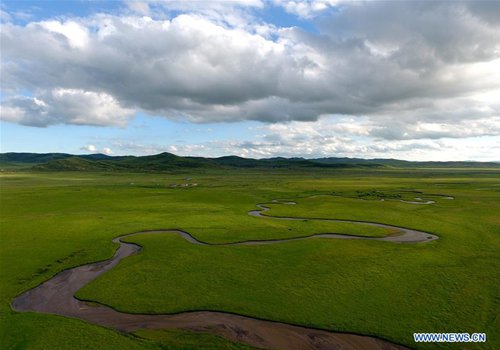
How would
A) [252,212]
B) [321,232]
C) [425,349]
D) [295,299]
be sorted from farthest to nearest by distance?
[252,212] → [321,232] → [295,299] → [425,349]

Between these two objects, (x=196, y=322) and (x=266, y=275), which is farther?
(x=266, y=275)

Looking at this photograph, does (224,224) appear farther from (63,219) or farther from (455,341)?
(455,341)

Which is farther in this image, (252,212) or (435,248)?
(252,212)

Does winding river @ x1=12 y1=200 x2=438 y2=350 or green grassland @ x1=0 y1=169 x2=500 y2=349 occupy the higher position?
green grassland @ x1=0 y1=169 x2=500 y2=349

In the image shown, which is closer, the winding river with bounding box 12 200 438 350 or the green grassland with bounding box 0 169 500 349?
the winding river with bounding box 12 200 438 350

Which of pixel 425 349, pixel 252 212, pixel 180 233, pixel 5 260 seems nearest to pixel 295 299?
pixel 425 349

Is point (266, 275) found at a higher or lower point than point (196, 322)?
higher

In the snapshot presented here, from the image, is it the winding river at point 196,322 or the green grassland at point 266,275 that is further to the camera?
the green grassland at point 266,275

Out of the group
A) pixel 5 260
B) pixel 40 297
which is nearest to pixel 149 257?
pixel 40 297

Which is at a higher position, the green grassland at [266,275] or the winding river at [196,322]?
the green grassland at [266,275]

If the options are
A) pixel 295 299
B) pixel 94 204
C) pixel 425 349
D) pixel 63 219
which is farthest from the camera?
pixel 94 204

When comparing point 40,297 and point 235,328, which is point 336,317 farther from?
point 40,297
